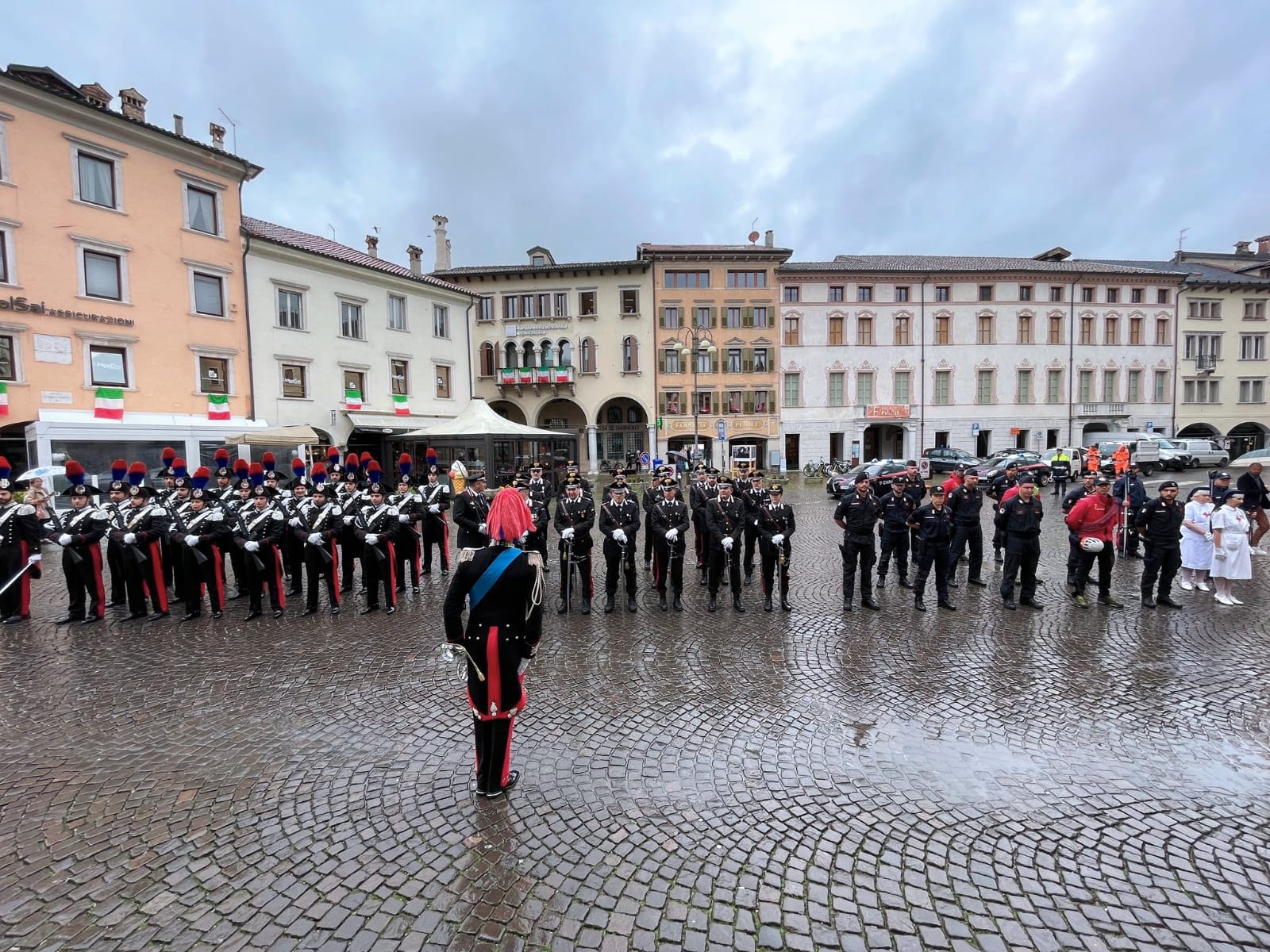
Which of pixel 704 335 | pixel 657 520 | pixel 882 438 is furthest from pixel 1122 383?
pixel 657 520

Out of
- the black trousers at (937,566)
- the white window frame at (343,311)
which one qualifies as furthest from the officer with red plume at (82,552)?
the white window frame at (343,311)

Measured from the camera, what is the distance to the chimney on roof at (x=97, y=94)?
20.6 meters

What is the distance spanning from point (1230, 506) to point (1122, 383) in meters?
41.0

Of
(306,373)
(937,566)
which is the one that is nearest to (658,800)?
(937,566)

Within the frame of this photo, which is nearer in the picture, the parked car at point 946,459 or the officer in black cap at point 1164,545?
the officer in black cap at point 1164,545

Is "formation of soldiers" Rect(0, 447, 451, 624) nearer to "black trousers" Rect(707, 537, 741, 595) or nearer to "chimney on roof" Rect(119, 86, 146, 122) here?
"black trousers" Rect(707, 537, 741, 595)

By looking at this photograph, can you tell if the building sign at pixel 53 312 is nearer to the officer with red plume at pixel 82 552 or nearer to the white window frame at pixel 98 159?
the white window frame at pixel 98 159

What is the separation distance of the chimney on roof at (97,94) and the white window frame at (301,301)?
719 cm

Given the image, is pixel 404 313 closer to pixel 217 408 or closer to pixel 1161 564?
pixel 217 408

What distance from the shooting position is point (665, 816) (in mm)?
3676

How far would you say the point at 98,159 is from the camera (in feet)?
65.6

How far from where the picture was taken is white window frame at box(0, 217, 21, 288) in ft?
59.3

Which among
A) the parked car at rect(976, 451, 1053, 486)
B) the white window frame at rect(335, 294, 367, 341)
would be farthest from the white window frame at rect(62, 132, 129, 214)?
the parked car at rect(976, 451, 1053, 486)

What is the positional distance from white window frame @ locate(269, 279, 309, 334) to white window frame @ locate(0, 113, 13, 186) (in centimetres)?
753
